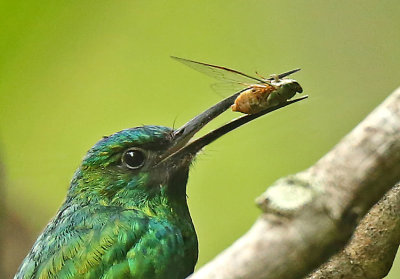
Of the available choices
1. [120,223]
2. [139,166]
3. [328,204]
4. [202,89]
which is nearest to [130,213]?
[120,223]

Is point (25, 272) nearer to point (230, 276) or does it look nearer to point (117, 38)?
point (117, 38)

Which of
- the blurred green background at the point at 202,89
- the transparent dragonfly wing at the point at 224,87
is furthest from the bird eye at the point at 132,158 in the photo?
the transparent dragonfly wing at the point at 224,87

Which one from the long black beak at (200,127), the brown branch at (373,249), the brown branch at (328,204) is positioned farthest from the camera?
the long black beak at (200,127)

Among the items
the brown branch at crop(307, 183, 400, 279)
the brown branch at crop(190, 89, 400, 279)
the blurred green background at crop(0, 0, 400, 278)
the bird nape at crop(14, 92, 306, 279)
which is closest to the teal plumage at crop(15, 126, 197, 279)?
the bird nape at crop(14, 92, 306, 279)

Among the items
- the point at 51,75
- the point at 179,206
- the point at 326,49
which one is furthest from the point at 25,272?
the point at 326,49

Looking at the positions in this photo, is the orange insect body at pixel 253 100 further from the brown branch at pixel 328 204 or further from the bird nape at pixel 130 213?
the brown branch at pixel 328 204

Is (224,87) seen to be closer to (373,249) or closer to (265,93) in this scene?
(265,93)
